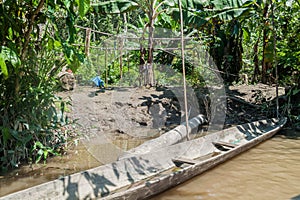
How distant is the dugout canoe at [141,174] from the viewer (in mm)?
2455

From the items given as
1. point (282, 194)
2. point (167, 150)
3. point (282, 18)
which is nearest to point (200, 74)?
point (282, 18)

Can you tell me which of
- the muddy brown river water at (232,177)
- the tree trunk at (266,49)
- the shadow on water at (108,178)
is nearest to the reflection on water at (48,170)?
the muddy brown river water at (232,177)

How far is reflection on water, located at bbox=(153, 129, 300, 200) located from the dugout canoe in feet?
0.29

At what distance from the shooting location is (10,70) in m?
3.21

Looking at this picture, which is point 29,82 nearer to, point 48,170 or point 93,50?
point 48,170

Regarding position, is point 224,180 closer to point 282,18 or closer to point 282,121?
point 282,121

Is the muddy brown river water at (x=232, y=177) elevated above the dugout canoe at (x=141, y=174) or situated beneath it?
situated beneath

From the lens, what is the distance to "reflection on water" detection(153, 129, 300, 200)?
3.02 m

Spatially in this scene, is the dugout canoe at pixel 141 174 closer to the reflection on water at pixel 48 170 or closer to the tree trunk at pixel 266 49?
the reflection on water at pixel 48 170

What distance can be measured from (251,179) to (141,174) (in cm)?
116

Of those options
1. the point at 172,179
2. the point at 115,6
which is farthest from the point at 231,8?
the point at 172,179

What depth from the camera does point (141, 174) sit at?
3.24m

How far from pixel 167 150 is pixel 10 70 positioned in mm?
1798

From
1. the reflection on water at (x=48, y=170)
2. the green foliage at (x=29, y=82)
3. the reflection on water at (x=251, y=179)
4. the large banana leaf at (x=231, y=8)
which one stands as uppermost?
the large banana leaf at (x=231, y=8)
